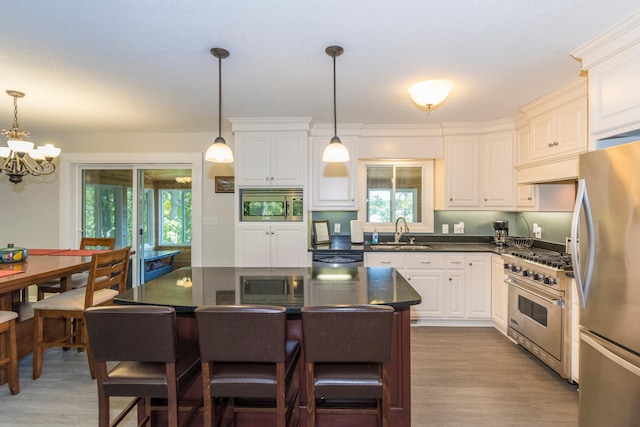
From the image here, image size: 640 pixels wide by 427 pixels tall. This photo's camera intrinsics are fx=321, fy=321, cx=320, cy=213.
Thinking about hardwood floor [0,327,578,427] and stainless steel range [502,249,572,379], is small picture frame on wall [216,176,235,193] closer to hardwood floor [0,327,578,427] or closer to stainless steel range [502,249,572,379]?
hardwood floor [0,327,578,427]

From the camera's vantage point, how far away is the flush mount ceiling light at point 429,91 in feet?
7.61

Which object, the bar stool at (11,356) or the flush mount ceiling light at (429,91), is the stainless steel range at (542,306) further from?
the bar stool at (11,356)

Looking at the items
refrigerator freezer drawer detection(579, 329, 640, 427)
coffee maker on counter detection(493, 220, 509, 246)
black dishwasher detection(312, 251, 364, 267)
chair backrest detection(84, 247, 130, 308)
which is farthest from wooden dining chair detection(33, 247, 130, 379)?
coffee maker on counter detection(493, 220, 509, 246)

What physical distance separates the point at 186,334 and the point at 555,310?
2.71 metres

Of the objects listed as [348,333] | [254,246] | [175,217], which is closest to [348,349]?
[348,333]

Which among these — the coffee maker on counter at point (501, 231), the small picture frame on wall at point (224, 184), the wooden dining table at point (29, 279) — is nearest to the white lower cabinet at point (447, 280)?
the coffee maker on counter at point (501, 231)

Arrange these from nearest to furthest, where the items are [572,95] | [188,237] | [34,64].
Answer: [34,64] < [572,95] < [188,237]

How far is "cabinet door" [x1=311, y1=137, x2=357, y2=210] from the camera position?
12.9 ft

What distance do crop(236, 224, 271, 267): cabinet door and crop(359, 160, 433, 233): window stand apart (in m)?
1.35

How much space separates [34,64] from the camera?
2.35 meters

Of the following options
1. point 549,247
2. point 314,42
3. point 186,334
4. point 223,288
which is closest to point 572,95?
point 549,247

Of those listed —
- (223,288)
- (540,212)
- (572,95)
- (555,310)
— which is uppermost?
(572,95)

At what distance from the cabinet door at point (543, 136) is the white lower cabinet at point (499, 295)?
112 cm

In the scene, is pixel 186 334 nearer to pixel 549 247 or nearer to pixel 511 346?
pixel 511 346
